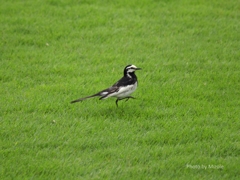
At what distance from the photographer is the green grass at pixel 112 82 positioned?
299 inches

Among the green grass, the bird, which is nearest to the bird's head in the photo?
the bird

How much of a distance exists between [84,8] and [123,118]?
6.21 m

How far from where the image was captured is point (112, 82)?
10688mm

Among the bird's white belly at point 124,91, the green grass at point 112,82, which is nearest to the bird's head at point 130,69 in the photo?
the bird's white belly at point 124,91

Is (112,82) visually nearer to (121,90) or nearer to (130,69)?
(130,69)

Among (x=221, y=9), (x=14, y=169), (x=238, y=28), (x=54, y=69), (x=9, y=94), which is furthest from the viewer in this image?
(x=221, y=9)

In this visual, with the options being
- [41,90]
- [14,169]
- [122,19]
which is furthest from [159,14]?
[14,169]

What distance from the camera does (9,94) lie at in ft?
32.5

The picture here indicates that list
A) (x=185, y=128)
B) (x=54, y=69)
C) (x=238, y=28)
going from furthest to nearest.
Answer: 1. (x=238, y=28)
2. (x=54, y=69)
3. (x=185, y=128)

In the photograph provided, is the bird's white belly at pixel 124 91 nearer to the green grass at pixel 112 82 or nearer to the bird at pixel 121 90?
the bird at pixel 121 90

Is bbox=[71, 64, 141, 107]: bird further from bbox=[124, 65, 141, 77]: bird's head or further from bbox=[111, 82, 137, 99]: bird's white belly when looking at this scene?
bbox=[124, 65, 141, 77]: bird's head

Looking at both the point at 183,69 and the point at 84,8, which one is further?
the point at 84,8

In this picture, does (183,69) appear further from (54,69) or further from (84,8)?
(84,8)

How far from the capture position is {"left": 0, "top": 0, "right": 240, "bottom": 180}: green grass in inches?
299
